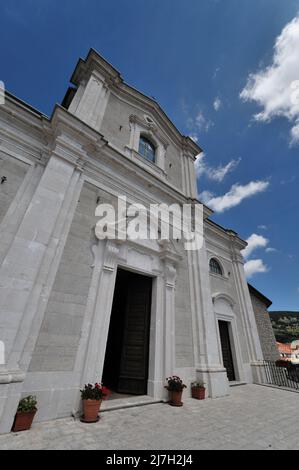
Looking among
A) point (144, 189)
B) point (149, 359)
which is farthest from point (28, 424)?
point (144, 189)

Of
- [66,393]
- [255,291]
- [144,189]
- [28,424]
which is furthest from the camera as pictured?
[255,291]

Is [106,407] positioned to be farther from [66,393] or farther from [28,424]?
[28,424]

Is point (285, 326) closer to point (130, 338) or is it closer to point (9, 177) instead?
point (130, 338)

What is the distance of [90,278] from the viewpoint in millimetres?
5406

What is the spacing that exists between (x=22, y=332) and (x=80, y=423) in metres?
1.98

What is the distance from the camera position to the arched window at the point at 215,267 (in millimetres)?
10906

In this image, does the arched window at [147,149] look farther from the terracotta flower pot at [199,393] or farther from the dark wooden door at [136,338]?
the terracotta flower pot at [199,393]

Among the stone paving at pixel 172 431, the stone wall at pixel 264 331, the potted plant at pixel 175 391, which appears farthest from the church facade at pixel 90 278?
the stone wall at pixel 264 331

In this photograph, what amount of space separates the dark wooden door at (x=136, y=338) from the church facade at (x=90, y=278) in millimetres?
31

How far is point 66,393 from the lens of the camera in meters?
4.16

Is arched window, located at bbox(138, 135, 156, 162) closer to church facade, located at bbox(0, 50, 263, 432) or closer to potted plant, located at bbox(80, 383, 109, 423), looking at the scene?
church facade, located at bbox(0, 50, 263, 432)

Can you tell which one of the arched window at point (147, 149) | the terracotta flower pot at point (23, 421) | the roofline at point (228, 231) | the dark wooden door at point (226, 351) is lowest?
the terracotta flower pot at point (23, 421)

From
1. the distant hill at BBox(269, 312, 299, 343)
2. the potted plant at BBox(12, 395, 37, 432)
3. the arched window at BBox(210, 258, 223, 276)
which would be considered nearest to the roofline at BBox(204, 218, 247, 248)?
the arched window at BBox(210, 258, 223, 276)
